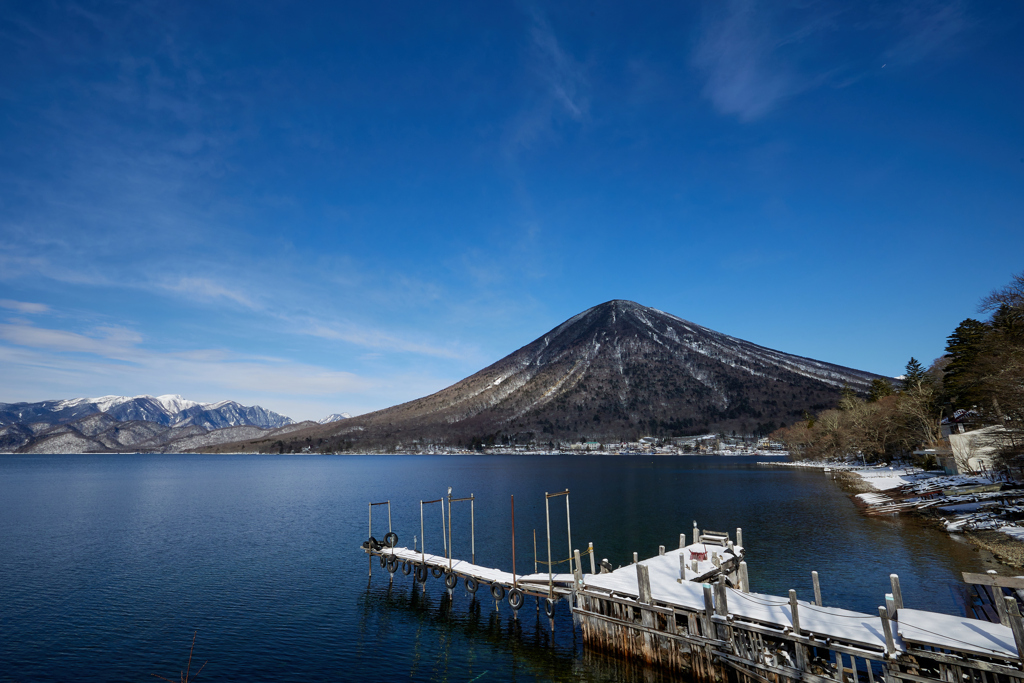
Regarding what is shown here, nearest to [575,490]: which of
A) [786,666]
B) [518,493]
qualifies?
[518,493]

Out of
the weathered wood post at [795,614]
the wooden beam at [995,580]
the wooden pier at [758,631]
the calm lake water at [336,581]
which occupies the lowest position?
the calm lake water at [336,581]

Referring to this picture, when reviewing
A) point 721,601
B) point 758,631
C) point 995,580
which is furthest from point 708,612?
point 995,580

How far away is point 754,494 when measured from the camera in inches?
2869

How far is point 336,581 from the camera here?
3534 centimetres

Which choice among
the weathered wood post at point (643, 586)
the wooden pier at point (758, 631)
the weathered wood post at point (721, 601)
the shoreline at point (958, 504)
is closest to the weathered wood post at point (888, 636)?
the wooden pier at point (758, 631)

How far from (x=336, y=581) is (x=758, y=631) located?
1096 inches

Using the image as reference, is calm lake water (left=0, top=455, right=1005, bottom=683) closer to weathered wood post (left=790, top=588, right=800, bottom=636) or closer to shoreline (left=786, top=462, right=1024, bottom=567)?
shoreline (left=786, top=462, right=1024, bottom=567)

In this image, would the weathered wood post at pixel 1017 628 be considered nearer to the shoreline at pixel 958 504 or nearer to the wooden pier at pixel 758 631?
the wooden pier at pixel 758 631

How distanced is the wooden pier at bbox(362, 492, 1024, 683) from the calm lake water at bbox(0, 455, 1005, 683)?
1.61 meters

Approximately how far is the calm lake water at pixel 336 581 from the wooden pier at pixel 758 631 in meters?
1.61

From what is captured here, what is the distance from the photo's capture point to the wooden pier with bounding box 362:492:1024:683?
48.2ft

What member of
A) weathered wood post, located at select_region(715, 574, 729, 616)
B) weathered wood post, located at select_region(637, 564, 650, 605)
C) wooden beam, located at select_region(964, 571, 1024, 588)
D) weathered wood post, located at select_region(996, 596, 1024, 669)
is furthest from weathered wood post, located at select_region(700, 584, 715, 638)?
weathered wood post, located at select_region(996, 596, 1024, 669)

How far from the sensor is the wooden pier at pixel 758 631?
14.7m

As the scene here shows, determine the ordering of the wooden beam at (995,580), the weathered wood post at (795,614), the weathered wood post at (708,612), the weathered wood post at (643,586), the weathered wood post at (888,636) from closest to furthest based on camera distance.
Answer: the wooden beam at (995,580), the weathered wood post at (888,636), the weathered wood post at (795,614), the weathered wood post at (708,612), the weathered wood post at (643,586)
